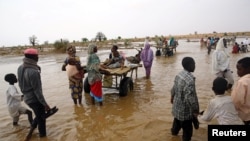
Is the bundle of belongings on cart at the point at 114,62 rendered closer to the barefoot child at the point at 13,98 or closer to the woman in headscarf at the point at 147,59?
the woman in headscarf at the point at 147,59

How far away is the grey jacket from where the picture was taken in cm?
471

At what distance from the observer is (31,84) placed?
4.72m

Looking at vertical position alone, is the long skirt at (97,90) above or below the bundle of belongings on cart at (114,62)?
below

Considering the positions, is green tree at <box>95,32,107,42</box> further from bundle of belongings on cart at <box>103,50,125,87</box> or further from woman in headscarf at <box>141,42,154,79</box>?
bundle of belongings on cart at <box>103,50,125,87</box>

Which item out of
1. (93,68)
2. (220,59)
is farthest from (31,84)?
(220,59)

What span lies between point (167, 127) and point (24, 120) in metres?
3.81

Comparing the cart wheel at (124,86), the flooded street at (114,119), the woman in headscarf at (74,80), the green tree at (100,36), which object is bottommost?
the flooded street at (114,119)

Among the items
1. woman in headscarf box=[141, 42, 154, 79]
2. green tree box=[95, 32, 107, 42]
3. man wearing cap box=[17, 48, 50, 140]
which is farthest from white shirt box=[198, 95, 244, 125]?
green tree box=[95, 32, 107, 42]

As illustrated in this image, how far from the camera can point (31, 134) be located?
5.14 m

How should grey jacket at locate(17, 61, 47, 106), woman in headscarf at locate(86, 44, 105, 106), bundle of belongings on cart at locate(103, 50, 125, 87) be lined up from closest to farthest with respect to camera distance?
grey jacket at locate(17, 61, 47, 106) → woman in headscarf at locate(86, 44, 105, 106) → bundle of belongings on cart at locate(103, 50, 125, 87)

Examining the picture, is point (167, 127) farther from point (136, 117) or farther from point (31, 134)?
point (31, 134)

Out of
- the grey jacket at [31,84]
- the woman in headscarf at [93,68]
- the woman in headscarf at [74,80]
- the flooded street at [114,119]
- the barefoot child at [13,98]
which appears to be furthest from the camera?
the woman in headscarf at [74,80]

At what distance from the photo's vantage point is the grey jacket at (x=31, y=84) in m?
4.71

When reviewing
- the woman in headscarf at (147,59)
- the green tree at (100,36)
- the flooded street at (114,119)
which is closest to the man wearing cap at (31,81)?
the flooded street at (114,119)
